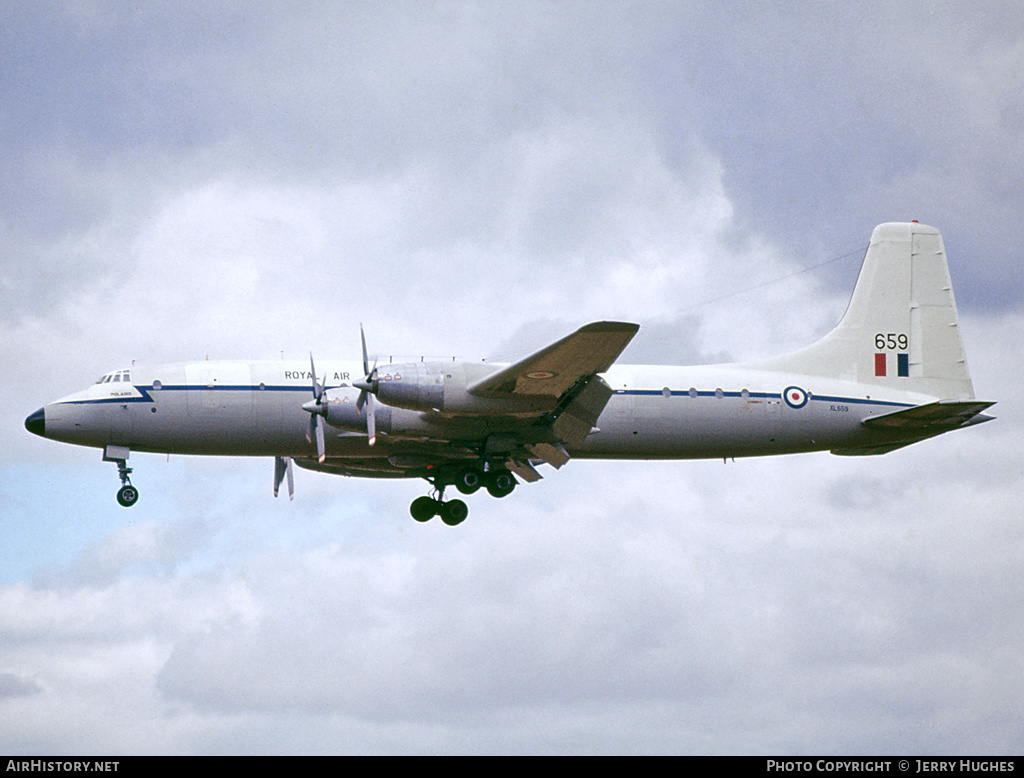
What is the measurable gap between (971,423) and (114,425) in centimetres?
2505

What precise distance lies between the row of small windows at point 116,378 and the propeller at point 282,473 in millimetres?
5767

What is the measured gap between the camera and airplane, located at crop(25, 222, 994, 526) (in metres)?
30.7

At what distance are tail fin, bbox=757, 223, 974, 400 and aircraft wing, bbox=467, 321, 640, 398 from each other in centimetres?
951

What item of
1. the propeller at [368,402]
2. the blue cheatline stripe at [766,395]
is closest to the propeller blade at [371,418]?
the propeller at [368,402]

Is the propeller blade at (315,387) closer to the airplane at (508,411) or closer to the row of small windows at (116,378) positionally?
the airplane at (508,411)

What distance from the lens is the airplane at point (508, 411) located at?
101ft

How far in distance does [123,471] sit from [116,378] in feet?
8.51

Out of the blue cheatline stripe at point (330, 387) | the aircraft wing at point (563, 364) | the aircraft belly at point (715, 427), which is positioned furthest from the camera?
the aircraft belly at point (715, 427)

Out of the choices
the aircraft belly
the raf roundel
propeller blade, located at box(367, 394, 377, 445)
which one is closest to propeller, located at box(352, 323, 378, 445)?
propeller blade, located at box(367, 394, 377, 445)

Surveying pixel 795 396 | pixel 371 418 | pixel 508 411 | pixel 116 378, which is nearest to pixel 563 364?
pixel 508 411
